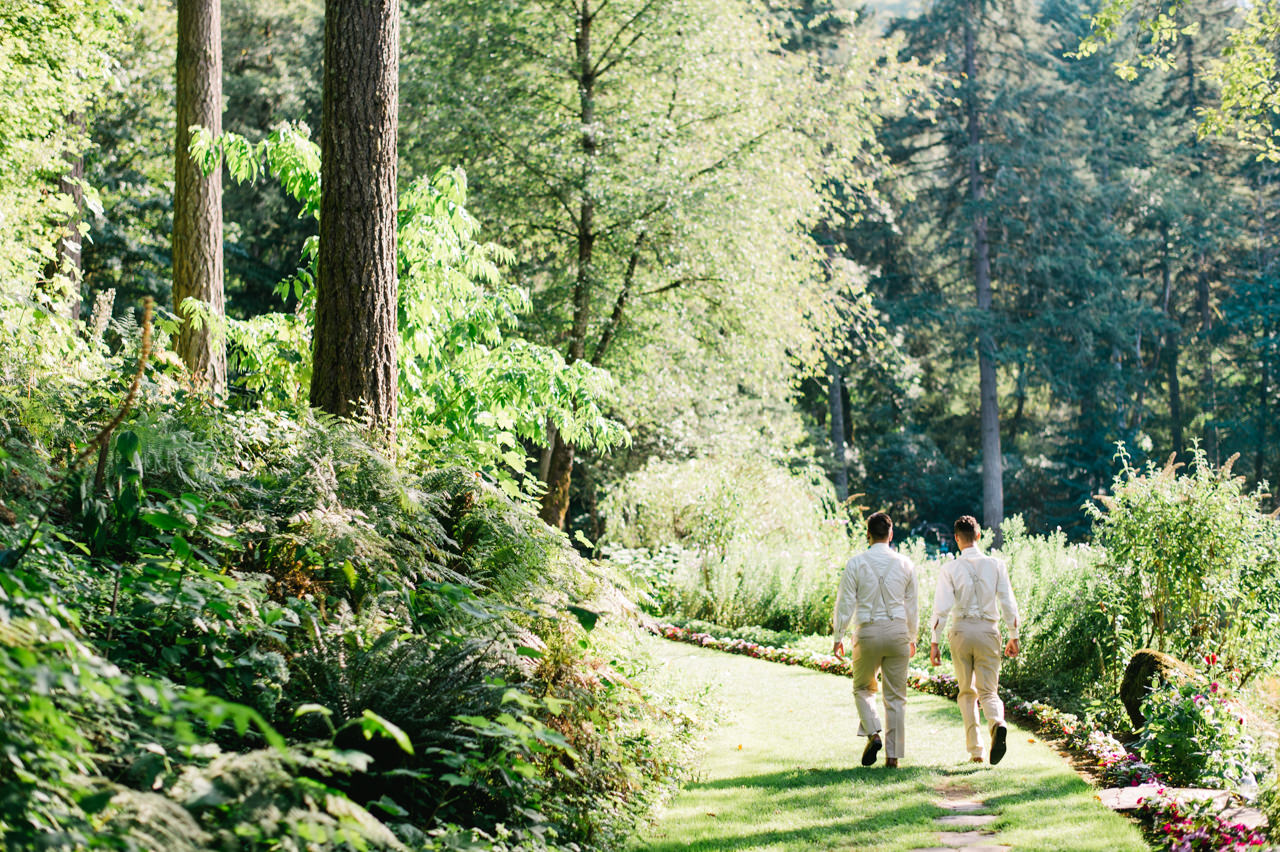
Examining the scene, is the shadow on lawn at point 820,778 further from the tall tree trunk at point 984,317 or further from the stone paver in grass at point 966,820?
the tall tree trunk at point 984,317

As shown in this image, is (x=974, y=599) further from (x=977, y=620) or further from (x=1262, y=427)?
(x=1262, y=427)

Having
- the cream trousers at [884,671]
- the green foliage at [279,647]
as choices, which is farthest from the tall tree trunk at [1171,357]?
the green foliage at [279,647]

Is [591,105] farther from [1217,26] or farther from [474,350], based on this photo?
[1217,26]

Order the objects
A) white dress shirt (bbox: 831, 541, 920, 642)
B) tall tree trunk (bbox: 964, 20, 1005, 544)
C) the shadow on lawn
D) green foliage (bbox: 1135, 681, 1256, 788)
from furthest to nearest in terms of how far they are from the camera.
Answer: tall tree trunk (bbox: 964, 20, 1005, 544) < white dress shirt (bbox: 831, 541, 920, 642) < the shadow on lawn < green foliage (bbox: 1135, 681, 1256, 788)

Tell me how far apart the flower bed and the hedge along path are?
0.21 meters

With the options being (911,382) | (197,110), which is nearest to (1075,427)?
(911,382)

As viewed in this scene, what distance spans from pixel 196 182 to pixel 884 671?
296 inches

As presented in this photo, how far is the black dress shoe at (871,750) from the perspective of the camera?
6.92 m

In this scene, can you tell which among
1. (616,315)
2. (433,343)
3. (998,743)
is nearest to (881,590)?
(998,743)

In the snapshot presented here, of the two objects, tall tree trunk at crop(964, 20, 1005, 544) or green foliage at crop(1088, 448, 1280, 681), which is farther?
tall tree trunk at crop(964, 20, 1005, 544)

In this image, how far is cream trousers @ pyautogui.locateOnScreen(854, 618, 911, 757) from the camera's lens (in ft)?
23.0

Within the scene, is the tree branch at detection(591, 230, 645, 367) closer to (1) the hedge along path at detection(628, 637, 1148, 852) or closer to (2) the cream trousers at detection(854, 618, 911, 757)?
(1) the hedge along path at detection(628, 637, 1148, 852)

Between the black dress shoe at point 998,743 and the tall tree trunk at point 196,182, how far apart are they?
7169 millimetres

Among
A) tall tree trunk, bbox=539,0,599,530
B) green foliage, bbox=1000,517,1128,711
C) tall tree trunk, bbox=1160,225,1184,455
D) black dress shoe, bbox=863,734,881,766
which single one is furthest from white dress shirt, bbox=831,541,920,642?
tall tree trunk, bbox=1160,225,1184,455
